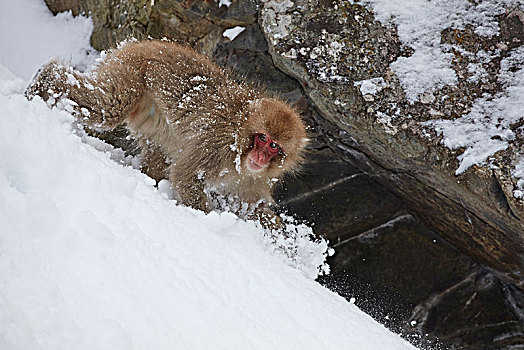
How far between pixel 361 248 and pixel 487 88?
8.07 ft

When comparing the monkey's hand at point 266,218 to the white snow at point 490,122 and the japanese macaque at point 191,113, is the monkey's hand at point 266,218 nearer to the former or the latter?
the japanese macaque at point 191,113

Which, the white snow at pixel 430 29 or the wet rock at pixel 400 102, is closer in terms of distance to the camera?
the wet rock at pixel 400 102

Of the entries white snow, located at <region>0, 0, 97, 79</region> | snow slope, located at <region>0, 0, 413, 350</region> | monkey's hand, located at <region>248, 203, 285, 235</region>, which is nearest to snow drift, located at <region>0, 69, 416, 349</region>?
snow slope, located at <region>0, 0, 413, 350</region>

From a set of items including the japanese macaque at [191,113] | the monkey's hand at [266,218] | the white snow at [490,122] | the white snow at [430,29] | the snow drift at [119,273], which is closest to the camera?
the snow drift at [119,273]

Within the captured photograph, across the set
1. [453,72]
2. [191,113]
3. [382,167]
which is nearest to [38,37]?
[191,113]

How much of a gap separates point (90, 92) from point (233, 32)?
5.79 feet

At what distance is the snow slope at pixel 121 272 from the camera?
56.2 inches

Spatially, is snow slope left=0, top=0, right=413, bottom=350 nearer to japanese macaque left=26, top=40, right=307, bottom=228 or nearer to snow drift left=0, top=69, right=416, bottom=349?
snow drift left=0, top=69, right=416, bottom=349

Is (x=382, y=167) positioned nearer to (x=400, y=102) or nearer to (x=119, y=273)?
(x=400, y=102)

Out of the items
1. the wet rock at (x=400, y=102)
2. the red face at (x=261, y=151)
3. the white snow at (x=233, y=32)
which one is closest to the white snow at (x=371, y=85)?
the wet rock at (x=400, y=102)

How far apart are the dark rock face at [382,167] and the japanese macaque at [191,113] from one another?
0.62 meters

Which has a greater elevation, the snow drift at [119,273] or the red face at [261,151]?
the snow drift at [119,273]

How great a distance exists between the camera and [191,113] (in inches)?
149

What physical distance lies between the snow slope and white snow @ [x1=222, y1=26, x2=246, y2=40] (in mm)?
2588
